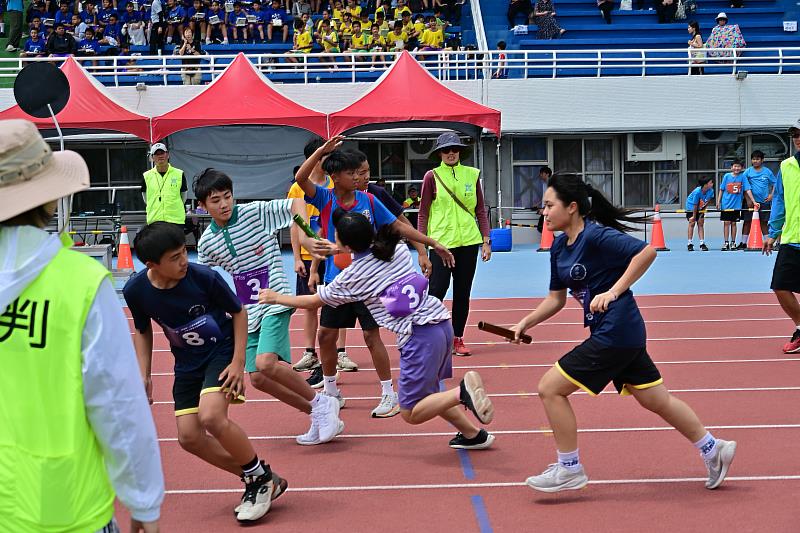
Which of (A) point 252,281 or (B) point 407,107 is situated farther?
(B) point 407,107

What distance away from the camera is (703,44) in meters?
27.2

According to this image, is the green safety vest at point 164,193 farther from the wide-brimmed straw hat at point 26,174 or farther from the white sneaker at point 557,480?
the wide-brimmed straw hat at point 26,174

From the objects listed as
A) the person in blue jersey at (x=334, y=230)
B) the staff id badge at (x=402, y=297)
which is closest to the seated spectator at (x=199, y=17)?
the person in blue jersey at (x=334, y=230)

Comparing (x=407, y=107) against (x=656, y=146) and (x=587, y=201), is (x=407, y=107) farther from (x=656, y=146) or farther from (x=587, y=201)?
(x=587, y=201)

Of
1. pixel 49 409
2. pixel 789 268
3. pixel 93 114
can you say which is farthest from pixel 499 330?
pixel 93 114

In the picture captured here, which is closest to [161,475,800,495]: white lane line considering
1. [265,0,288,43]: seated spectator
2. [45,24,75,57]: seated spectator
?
[45,24,75,57]: seated spectator

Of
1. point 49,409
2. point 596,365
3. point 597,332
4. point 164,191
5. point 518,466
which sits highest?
point 49,409

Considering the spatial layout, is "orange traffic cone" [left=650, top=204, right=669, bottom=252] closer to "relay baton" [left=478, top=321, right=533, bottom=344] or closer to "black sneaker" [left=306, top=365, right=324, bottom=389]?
"black sneaker" [left=306, top=365, right=324, bottom=389]

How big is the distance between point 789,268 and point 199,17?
22527 millimetres

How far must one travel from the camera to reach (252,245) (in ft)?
21.0

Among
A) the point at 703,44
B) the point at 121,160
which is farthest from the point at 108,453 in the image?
the point at 703,44

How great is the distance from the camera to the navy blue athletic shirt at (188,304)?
16.4ft

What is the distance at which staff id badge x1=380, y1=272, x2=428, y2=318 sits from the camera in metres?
5.95

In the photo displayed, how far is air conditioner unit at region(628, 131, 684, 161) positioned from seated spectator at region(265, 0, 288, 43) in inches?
390
